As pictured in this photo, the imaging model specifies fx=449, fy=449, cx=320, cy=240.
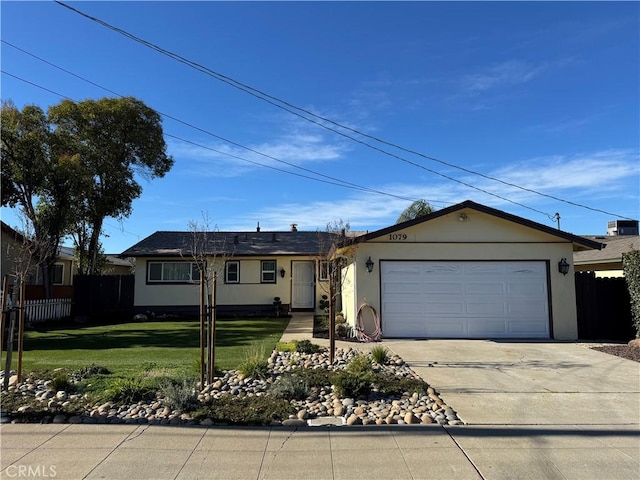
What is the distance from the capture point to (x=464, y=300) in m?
12.6

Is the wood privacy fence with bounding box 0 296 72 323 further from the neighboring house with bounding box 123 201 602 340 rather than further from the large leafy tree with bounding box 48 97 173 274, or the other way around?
the neighboring house with bounding box 123 201 602 340

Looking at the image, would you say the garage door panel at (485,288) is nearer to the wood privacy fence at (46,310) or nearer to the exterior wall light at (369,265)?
the exterior wall light at (369,265)

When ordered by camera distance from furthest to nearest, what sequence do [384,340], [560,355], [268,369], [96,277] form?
[96,277]
[384,340]
[560,355]
[268,369]

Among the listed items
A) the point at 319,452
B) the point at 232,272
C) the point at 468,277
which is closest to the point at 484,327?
the point at 468,277

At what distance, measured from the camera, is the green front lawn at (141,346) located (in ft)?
27.4

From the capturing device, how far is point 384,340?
1217cm

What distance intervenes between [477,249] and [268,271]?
10.1 metres

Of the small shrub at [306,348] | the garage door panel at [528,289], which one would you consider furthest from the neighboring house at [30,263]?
the garage door panel at [528,289]

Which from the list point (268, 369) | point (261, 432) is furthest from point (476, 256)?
point (261, 432)

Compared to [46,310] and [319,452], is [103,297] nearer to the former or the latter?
[46,310]

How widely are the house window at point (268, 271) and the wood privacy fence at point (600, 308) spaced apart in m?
11.9

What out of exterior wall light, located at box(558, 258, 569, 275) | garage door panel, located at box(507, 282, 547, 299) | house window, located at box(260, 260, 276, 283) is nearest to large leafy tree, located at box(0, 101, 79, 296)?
house window, located at box(260, 260, 276, 283)

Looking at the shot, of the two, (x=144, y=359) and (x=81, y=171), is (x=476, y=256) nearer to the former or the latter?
(x=144, y=359)

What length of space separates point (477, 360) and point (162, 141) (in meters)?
18.2
